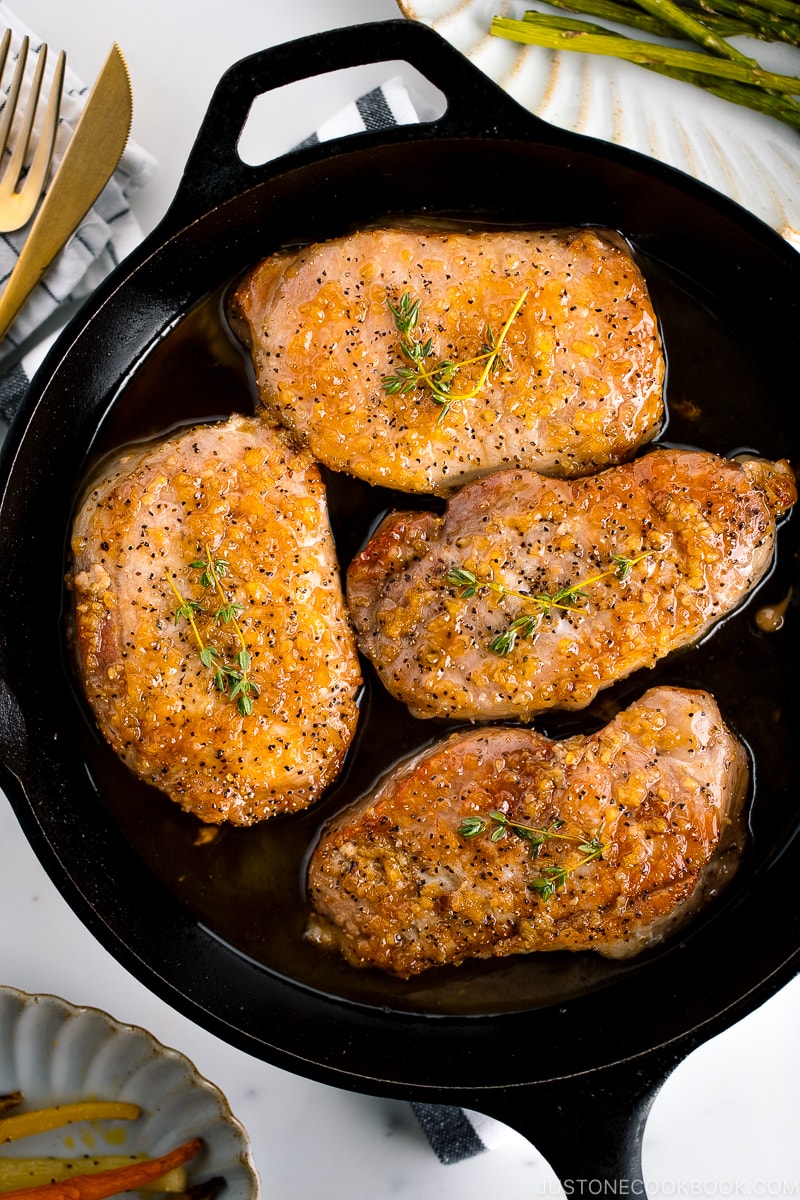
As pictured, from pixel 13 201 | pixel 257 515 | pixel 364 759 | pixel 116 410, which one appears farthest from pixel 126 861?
pixel 13 201

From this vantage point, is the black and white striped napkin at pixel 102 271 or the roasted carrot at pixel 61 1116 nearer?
the roasted carrot at pixel 61 1116

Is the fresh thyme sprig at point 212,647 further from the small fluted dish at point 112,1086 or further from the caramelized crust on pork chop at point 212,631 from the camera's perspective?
the small fluted dish at point 112,1086

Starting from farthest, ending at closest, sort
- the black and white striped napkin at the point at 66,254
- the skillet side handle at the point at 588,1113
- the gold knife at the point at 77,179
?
the black and white striped napkin at the point at 66,254
the gold knife at the point at 77,179
the skillet side handle at the point at 588,1113

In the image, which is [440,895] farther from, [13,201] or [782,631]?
[13,201]

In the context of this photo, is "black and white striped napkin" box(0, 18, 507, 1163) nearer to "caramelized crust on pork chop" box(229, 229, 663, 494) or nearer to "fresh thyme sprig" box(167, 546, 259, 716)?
"caramelized crust on pork chop" box(229, 229, 663, 494)

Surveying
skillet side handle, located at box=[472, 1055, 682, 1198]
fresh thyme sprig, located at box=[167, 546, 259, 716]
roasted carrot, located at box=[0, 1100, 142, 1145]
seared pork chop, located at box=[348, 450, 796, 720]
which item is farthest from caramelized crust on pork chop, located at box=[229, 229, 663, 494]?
roasted carrot, located at box=[0, 1100, 142, 1145]

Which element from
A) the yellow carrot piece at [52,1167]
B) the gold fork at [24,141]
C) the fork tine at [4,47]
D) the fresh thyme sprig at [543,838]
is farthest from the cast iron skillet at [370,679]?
the fork tine at [4,47]
